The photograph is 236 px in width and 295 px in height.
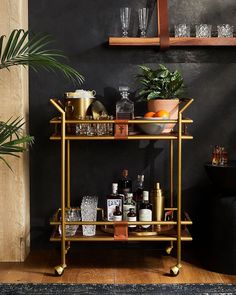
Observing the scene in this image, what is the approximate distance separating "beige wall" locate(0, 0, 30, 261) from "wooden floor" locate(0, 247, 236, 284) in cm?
15

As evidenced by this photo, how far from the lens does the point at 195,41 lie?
4105 mm

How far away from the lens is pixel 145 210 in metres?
3.91

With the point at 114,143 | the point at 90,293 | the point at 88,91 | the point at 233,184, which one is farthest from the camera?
the point at 114,143

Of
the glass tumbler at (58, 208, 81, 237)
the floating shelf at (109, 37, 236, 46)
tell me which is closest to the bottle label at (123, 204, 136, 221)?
the glass tumbler at (58, 208, 81, 237)

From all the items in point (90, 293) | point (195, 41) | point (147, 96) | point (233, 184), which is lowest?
point (90, 293)

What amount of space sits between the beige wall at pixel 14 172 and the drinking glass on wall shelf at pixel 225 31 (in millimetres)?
1333

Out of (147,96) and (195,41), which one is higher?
(195,41)

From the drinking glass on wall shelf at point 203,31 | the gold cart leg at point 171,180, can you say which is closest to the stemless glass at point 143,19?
the drinking glass on wall shelf at point 203,31

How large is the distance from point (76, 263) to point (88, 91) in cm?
116

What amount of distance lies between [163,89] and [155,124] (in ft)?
1.05

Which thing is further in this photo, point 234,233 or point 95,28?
point 95,28

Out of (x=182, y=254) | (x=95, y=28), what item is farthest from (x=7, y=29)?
(x=182, y=254)

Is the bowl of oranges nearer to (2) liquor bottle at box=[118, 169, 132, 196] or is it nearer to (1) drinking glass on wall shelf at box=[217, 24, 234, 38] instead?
(2) liquor bottle at box=[118, 169, 132, 196]

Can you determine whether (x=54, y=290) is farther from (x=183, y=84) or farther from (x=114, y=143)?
(x=183, y=84)
